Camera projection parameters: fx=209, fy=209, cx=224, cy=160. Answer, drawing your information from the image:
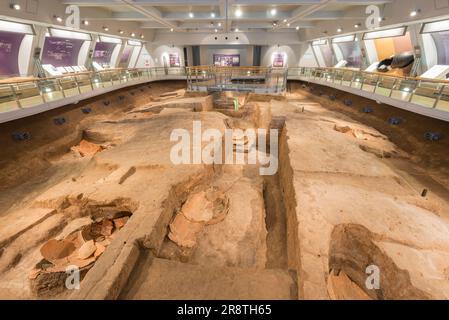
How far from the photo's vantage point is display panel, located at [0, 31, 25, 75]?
34.3ft

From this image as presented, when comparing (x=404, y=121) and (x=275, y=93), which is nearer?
(x=404, y=121)

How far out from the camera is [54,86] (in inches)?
339

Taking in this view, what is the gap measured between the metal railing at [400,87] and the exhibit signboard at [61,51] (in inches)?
715

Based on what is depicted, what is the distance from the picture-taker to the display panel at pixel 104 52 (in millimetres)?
19031

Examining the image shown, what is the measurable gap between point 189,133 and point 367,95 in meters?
8.24

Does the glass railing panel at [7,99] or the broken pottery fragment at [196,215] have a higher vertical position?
the glass railing panel at [7,99]

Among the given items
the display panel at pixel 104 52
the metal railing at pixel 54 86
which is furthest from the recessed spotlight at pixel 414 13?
the display panel at pixel 104 52

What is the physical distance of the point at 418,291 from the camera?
256 centimetres

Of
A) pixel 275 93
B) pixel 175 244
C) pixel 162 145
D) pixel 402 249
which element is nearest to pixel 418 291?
pixel 402 249

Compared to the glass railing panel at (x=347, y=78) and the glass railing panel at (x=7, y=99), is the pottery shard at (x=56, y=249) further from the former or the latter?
the glass railing panel at (x=347, y=78)

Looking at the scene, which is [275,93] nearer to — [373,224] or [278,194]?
[278,194]

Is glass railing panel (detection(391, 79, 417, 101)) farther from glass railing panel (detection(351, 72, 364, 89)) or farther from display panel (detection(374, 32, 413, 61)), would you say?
display panel (detection(374, 32, 413, 61))

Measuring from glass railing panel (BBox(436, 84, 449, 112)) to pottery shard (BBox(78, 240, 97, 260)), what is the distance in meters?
9.65

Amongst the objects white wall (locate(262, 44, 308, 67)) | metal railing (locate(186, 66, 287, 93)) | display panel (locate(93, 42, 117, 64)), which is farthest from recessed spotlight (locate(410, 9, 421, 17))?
display panel (locate(93, 42, 117, 64))
